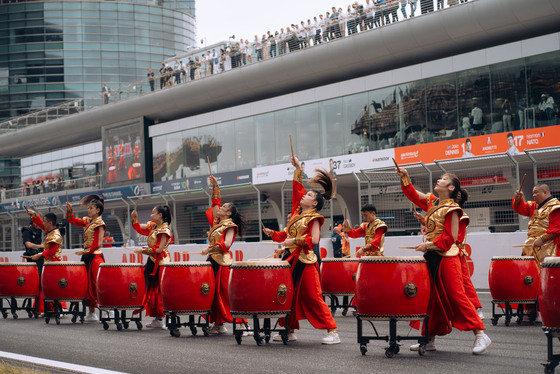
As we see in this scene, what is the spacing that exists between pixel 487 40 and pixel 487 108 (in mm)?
2947

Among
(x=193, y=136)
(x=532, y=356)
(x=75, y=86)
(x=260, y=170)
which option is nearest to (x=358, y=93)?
(x=260, y=170)

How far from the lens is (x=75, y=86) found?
3093 inches

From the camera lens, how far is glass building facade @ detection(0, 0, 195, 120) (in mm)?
77938

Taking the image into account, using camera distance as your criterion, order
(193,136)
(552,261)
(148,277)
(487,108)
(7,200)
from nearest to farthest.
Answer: (552,261), (148,277), (487,108), (193,136), (7,200)

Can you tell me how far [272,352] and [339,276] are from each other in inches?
179

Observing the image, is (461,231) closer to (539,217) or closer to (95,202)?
(539,217)

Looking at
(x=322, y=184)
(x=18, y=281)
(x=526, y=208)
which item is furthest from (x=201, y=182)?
(x=322, y=184)

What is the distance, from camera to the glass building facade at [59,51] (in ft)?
256

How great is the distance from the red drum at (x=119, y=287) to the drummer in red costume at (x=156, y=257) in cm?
16

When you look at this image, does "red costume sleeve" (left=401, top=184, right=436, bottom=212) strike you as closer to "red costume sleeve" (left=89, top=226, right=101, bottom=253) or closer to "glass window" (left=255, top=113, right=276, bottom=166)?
"red costume sleeve" (left=89, top=226, right=101, bottom=253)

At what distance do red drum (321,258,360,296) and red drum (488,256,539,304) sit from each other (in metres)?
2.69

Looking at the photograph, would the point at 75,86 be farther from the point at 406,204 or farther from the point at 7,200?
the point at 406,204

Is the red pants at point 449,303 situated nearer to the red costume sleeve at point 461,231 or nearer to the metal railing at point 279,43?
Answer: the red costume sleeve at point 461,231

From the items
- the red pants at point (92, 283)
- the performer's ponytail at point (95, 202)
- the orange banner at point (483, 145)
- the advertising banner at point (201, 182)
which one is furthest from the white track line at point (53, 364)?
the advertising banner at point (201, 182)
